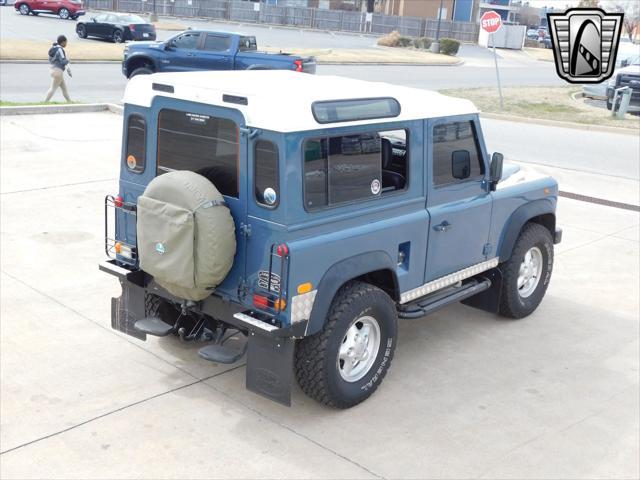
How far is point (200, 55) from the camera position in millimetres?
20984

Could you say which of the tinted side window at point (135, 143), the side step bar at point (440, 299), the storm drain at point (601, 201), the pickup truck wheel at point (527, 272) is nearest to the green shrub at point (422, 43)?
the storm drain at point (601, 201)

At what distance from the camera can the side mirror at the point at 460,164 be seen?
6.23 metres

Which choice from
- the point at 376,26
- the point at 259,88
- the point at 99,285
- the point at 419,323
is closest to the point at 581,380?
the point at 419,323

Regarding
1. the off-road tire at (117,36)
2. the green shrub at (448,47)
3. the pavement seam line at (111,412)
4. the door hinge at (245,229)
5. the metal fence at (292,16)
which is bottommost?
the pavement seam line at (111,412)

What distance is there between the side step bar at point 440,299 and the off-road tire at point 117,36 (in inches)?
1260

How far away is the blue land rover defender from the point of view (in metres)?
4.91

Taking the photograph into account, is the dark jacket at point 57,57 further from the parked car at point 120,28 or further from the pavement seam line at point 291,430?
the parked car at point 120,28

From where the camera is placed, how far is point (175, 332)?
5.91 metres

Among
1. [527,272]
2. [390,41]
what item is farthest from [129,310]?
[390,41]

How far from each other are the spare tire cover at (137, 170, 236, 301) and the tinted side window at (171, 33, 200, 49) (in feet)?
55.7

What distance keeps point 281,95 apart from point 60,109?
13138 millimetres

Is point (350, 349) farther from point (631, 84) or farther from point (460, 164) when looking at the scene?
point (631, 84)

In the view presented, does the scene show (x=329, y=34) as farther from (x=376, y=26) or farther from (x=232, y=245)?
(x=232, y=245)

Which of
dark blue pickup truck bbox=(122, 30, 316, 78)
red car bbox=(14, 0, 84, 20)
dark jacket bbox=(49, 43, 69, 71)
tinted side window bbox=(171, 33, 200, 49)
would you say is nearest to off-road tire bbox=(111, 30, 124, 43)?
red car bbox=(14, 0, 84, 20)
